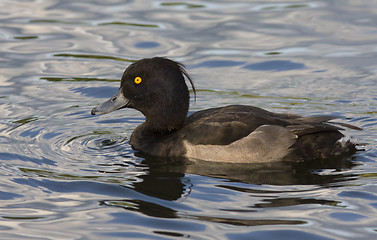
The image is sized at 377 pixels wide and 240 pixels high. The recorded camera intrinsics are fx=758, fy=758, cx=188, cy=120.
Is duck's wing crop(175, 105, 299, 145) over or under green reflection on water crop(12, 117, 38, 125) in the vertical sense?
over

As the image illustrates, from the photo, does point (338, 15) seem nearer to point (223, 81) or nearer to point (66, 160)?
point (223, 81)

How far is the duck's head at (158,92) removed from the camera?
9.39 metres

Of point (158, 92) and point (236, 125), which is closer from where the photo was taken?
→ point (236, 125)

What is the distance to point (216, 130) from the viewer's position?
893 cm

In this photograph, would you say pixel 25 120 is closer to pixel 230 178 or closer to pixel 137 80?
pixel 137 80

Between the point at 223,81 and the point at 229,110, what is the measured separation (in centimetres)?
322

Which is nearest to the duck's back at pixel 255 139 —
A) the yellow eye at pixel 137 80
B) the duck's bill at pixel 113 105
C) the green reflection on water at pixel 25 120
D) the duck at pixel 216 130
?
the duck at pixel 216 130

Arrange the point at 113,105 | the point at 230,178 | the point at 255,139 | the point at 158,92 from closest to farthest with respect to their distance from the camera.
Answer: the point at 230,178 → the point at 255,139 → the point at 158,92 → the point at 113,105

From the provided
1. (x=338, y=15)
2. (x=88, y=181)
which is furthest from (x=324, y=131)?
(x=338, y=15)

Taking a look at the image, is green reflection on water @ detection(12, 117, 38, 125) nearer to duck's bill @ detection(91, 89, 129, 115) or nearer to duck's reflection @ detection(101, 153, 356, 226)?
duck's bill @ detection(91, 89, 129, 115)

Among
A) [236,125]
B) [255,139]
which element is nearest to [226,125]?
[236,125]

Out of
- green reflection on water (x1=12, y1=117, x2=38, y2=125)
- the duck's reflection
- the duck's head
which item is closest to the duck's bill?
the duck's head

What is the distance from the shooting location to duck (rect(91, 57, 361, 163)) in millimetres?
8891

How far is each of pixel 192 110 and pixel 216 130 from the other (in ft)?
7.31
